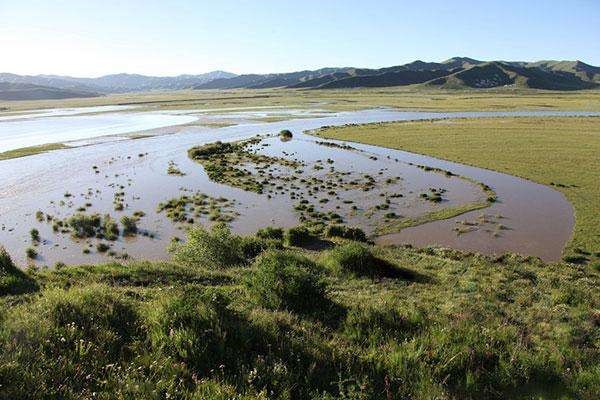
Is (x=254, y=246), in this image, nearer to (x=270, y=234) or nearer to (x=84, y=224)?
(x=270, y=234)

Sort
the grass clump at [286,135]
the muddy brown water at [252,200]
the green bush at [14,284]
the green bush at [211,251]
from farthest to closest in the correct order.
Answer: the grass clump at [286,135] → the muddy brown water at [252,200] → the green bush at [211,251] → the green bush at [14,284]

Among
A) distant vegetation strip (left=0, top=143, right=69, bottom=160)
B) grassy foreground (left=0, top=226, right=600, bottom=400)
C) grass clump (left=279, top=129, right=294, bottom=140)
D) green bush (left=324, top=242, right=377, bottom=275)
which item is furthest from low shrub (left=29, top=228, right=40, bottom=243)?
grass clump (left=279, top=129, right=294, bottom=140)

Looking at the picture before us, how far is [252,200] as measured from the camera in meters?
48.5

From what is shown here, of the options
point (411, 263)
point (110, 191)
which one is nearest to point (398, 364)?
point (411, 263)

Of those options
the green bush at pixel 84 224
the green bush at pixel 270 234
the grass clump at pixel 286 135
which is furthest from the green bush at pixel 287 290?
the grass clump at pixel 286 135

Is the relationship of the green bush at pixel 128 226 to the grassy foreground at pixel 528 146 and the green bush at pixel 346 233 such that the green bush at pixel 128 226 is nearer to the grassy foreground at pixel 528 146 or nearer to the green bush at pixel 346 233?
the green bush at pixel 346 233

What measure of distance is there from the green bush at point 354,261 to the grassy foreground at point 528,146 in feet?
55.1

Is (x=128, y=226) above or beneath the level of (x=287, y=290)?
beneath

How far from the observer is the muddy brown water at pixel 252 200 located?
34.6m

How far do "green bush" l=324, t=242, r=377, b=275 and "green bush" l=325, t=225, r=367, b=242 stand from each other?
10755 millimetres

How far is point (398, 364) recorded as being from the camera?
886 centimetres

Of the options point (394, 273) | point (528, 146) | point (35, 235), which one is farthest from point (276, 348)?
point (528, 146)

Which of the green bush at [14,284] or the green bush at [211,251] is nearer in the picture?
the green bush at [14,284]

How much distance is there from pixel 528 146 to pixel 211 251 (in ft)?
227
